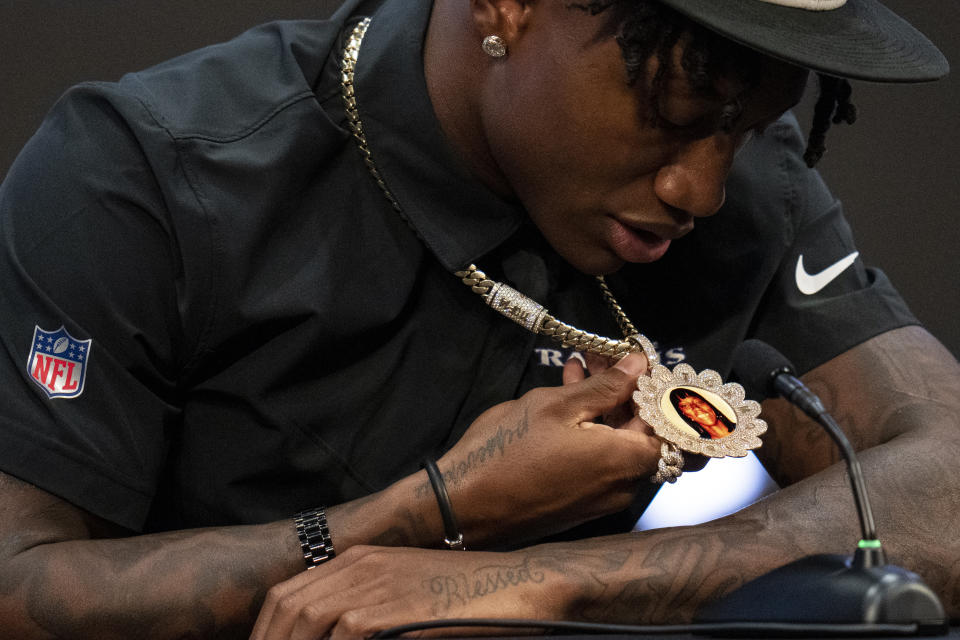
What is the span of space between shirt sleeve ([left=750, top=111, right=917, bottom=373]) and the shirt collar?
49cm

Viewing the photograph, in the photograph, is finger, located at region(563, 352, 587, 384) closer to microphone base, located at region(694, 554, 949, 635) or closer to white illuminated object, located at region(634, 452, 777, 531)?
microphone base, located at region(694, 554, 949, 635)

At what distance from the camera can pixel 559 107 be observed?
1.25 metres

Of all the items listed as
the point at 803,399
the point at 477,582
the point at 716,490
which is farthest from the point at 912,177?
the point at 477,582

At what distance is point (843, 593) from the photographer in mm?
850

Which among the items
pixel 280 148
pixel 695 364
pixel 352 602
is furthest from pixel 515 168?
pixel 352 602

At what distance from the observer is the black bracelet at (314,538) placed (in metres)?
1.27

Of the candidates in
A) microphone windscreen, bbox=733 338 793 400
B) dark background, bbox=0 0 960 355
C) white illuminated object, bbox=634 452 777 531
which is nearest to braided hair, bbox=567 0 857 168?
microphone windscreen, bbox=733 338 793 400

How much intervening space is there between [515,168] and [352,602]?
22.7 inches

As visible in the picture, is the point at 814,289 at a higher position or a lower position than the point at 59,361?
lower

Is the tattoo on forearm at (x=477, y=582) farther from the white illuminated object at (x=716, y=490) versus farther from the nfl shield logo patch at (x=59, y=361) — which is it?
the white illuminated object at (x=716, y=490)

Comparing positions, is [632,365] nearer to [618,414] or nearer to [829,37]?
[618,414]

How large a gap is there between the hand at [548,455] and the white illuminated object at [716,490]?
0.63 meters

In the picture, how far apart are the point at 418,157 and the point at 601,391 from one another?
0.41 m

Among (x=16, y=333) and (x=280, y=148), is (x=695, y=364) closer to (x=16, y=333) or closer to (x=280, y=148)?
(x=280, y=148)
